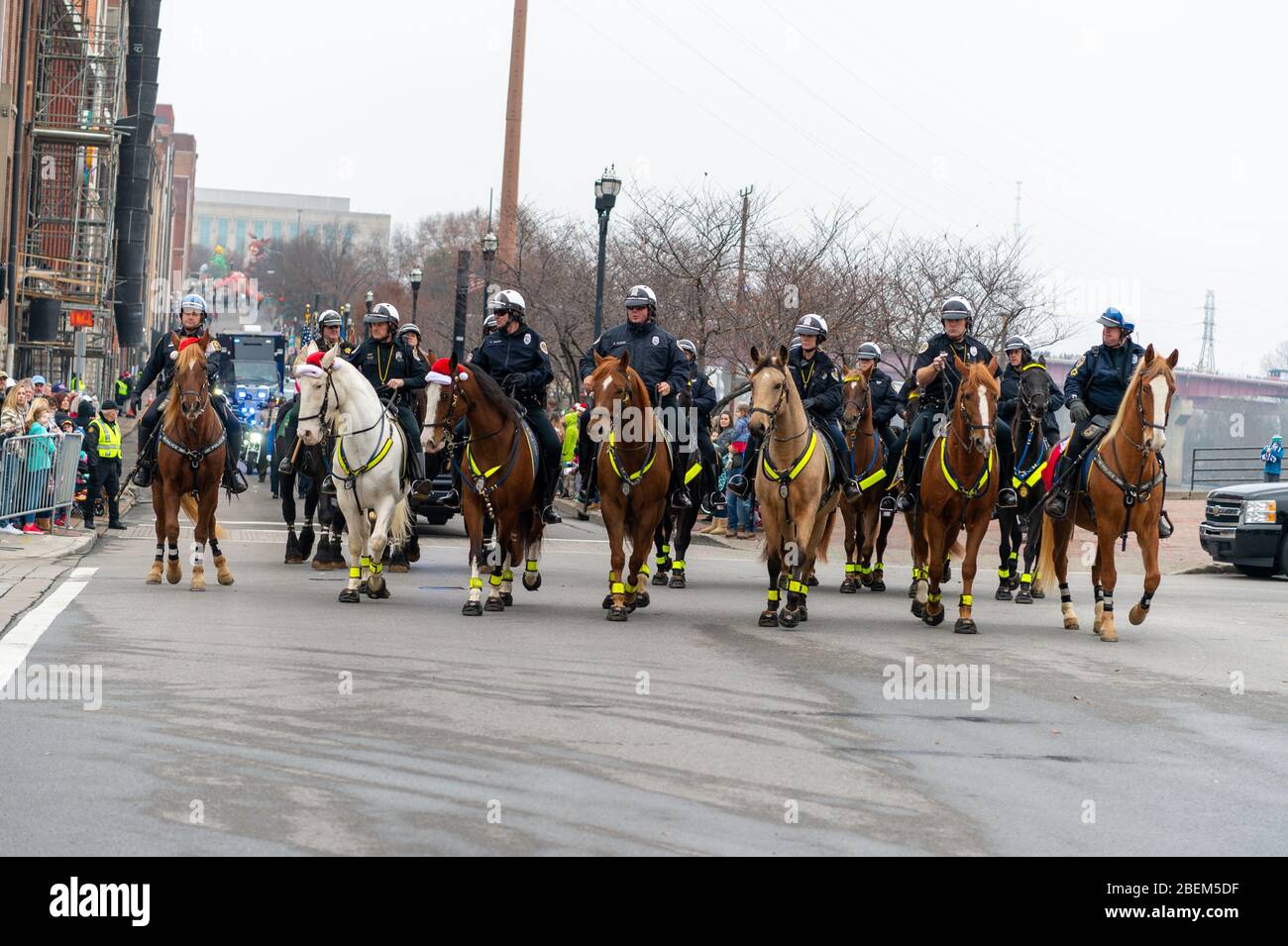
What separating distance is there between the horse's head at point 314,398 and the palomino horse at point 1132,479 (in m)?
7.34

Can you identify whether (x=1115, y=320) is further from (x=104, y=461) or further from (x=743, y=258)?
(x=743, y=258)

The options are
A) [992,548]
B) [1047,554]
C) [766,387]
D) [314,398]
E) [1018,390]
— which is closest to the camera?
[766,387]

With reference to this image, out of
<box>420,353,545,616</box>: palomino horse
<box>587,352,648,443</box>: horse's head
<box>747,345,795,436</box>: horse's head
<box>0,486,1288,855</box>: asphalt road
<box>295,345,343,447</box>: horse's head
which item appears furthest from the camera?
<box>295,345,343,447</box>: horse's head

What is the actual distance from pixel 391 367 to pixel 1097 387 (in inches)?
292

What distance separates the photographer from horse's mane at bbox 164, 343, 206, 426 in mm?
16250

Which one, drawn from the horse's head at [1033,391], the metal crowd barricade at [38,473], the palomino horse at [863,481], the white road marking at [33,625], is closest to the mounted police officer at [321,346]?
the white road marking at [33,625]

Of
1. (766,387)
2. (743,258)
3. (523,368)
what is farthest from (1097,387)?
(743,258)

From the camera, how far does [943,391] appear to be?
55.7ft

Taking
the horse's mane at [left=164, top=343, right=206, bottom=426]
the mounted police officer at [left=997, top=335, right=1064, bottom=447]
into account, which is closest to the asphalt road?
the horse's mane at [left=164, top=343, right=206, bottom=426]

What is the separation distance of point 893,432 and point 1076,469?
5.20m

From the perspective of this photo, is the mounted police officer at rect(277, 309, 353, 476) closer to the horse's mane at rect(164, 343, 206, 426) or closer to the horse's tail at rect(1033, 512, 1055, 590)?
the horse's mane at rect(164, 343, 206, 426)

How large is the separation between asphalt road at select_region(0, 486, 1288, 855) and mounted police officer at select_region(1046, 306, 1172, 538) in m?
1.36
